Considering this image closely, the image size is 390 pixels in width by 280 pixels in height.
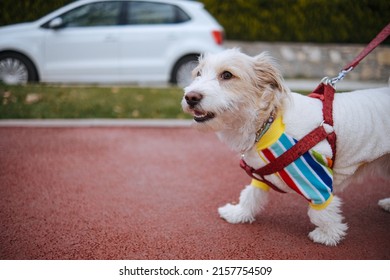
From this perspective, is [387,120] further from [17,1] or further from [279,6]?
[279,6]

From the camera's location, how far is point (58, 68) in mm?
7527

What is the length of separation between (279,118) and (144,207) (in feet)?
5.11

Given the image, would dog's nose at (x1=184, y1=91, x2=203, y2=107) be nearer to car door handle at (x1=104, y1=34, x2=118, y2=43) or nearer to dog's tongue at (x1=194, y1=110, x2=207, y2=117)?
dog's tongue at (x1=194, y1=110, x2=207, y2=117)

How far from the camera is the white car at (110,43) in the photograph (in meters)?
7.30

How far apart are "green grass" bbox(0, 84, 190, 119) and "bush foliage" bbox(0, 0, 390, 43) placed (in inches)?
71.9

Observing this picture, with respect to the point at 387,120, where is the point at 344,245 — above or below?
below

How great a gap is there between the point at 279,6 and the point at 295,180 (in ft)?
29.7

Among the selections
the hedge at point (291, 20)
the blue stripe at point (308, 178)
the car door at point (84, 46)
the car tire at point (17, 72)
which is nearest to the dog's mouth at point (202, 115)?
the blue stripe at point (308, 178)

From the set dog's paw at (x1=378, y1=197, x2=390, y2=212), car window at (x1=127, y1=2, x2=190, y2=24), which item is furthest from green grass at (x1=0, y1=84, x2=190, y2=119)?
dog's paw at (x1=378, y1=197, x2=390, y2=212)

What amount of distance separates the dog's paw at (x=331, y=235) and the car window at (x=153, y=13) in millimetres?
6760

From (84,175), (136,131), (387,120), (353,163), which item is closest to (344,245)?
(353,163)

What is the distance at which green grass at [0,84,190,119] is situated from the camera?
6.41 meters

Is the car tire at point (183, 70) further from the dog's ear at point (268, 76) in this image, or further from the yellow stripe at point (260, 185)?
the dog's ear at point (268, 76)

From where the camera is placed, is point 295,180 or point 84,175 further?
point 84,175
